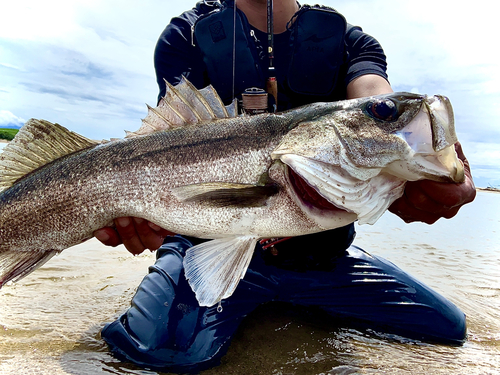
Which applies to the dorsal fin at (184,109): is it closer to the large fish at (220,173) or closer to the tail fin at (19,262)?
the large fish at (220,173)

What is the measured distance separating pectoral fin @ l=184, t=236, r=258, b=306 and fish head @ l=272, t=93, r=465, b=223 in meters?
0.46

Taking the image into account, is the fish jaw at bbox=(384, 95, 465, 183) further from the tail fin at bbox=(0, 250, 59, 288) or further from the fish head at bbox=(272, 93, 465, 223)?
the tail fin at bbox=(0, 250, 59, 288)

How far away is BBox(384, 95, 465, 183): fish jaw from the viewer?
1.78 m

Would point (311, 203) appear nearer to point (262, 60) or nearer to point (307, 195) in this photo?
point (307, 195)

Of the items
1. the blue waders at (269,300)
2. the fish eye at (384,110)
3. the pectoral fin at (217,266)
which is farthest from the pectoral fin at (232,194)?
the blue waders at (269,300)

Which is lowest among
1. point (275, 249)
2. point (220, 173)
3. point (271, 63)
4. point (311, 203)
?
point (275, 249)

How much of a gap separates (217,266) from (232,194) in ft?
1.44

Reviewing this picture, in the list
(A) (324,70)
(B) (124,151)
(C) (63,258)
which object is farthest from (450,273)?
(C) (63,258)

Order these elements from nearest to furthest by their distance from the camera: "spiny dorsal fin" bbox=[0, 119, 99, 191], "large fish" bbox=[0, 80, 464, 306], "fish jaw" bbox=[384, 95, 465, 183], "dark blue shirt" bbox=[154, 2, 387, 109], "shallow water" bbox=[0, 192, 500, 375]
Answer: "fish jaw" bbox=[384, 95, 465, 183] → "large fish" bbox=[0, 80, 464, 306] → "shallow water" bbox=[0, 192, 500, 375] → "spiny dorsal fin" bbox=[0, 119, 99, 191] → "dark blue shirt" bbox=[154, 2, 387, 109]

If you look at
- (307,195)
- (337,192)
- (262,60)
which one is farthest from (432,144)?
(262,60)

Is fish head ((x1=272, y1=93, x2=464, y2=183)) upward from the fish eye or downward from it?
downward

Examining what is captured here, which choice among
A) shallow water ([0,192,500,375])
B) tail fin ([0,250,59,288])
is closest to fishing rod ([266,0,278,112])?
shallow water ([0,192,500,375])

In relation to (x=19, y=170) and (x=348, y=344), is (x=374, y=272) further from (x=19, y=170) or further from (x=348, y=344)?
(x=19, y=170)

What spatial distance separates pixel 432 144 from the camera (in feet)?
5.88
